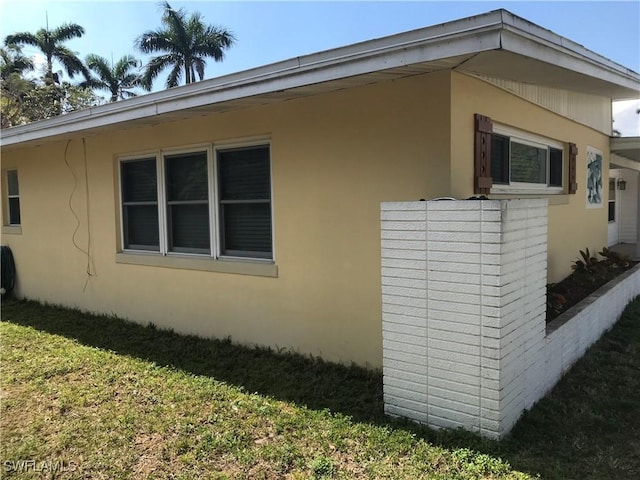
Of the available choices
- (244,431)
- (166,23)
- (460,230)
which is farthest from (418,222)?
(166,23)

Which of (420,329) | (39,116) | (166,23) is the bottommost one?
(420,329)

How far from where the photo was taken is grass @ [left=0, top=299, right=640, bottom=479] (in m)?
2.95

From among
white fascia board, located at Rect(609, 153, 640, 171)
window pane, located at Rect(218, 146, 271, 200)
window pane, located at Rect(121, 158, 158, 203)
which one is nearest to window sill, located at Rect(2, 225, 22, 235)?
window pane, located at Rect(121, 158, 158, 203)

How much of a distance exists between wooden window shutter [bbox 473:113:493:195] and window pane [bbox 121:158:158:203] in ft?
13.4

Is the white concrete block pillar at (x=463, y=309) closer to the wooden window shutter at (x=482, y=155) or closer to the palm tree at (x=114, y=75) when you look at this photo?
the wooden window shutter at (x=482, y=155)

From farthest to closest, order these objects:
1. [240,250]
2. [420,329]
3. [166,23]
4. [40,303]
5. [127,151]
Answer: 1. [166,23]
2. [40,303]
3. [127,151]
4. [240,250]
5. [420,329]

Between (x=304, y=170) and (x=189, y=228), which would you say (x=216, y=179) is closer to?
(x=189, y=228)

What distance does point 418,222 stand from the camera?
11.0 feet

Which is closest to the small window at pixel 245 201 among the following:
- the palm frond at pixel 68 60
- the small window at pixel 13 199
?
the small window at pixel 13 199

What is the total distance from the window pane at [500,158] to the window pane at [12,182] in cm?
826

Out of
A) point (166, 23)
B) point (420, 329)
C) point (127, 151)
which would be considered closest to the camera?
point (420, 329)

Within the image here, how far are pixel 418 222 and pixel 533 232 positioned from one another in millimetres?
879

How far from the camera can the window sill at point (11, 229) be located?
8703mm

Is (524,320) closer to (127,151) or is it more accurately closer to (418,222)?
(418,222)
